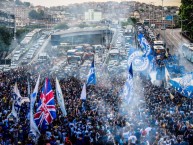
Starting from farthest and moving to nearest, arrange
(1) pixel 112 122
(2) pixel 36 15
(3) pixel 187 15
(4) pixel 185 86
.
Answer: (2) pixel 36 15, (3) pixel 187 15, (4) pixel 185 86, (1) pixel 112 122

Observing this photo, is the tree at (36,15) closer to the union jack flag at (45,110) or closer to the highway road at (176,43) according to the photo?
the highway road at (176,43)

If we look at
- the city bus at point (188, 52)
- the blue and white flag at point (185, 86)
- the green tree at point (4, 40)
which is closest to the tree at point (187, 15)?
the city bus at point (188, 52)

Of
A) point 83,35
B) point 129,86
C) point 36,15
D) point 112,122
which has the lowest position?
point 112,122

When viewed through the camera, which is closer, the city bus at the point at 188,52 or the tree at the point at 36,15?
the city bus at the point at 188,52

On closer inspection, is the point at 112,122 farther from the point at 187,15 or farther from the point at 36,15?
the point at 36,15

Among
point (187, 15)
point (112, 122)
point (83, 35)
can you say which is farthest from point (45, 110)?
point (83, 35)

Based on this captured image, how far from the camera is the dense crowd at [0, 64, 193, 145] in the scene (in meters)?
14.0

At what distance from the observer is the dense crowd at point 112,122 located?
46.0ft

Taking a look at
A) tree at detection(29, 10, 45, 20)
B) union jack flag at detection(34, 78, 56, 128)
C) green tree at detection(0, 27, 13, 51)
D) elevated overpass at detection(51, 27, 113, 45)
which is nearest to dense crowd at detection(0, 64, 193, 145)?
union jack flag at detection(34, 78, 56, 128)

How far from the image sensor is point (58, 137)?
14469 millimetres

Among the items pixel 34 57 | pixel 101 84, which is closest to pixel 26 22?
pixel 34 57

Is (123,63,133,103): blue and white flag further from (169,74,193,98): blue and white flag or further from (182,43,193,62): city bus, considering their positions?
(182,43,193,62): city bus

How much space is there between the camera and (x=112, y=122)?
639 inches

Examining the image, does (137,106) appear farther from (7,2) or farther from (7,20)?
(7,2)
